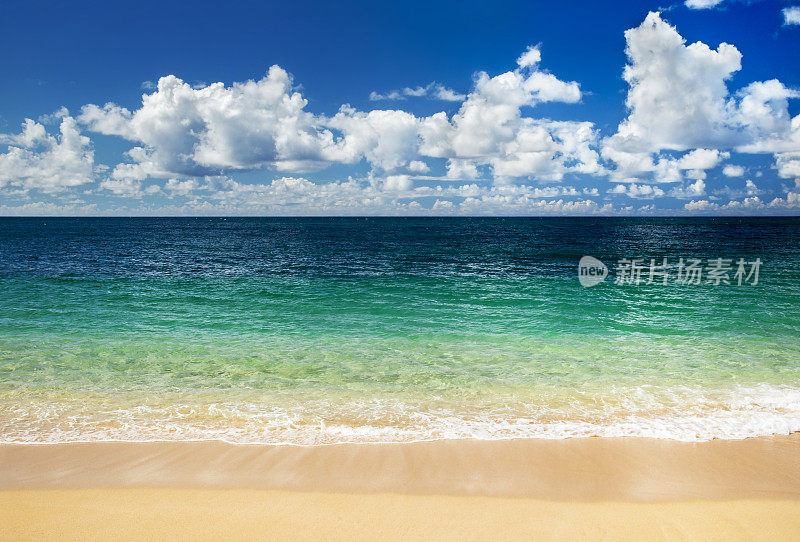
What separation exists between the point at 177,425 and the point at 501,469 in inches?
259

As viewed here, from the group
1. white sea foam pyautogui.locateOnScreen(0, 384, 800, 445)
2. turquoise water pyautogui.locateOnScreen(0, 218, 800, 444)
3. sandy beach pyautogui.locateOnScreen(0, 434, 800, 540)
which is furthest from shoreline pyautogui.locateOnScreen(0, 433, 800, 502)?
turquoise water pyautogui.locateOnScreen(0, 218, 800, 444)

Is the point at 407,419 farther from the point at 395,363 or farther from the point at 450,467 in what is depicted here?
the point at 395,363

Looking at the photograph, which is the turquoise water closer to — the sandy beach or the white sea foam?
the white sea foam

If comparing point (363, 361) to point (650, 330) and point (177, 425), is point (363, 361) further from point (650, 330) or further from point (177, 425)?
point (650, 330)

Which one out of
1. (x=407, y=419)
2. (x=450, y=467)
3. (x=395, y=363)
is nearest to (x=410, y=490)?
(x=450, y=467)

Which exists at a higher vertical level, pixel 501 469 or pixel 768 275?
pixel 768 275

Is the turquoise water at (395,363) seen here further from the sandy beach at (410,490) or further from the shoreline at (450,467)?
the sandy beach at (410,490)

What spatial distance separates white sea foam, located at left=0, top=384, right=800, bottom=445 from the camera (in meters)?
8.17

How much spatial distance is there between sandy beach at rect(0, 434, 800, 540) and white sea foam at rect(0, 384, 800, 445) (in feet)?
1.25


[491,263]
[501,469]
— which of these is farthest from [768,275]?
[501,469]

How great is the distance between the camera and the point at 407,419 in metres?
8.94

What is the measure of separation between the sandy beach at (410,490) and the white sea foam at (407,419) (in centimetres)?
38

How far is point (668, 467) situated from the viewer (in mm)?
7078

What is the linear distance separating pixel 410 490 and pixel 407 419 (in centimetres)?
248
